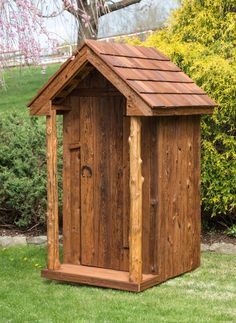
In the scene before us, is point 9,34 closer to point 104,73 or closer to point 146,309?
point 104,73

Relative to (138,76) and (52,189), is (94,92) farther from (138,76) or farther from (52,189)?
(52,189)

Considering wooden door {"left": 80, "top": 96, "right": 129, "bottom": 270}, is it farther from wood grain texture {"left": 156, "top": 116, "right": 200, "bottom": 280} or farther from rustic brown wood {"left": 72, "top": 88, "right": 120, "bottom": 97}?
wood grain texture {"left": 156, "top": 116, "right": 200, "bottom": 280}

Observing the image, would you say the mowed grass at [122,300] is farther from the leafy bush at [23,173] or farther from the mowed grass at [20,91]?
the mowed grass at [20,91]

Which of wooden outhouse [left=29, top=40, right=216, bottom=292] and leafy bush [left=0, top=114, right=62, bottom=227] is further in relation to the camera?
leafy bush [left=0, top=114, right=62, bottom=227]

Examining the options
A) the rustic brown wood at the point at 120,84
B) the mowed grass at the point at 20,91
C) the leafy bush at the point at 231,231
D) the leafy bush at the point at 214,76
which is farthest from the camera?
the mowed grass at the point at 20,91

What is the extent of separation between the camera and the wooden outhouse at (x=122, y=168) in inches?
253

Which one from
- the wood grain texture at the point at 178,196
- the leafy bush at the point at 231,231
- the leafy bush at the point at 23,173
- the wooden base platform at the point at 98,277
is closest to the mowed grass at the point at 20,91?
the leafy bush at the point at 23,173

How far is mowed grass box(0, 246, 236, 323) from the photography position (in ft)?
18.7

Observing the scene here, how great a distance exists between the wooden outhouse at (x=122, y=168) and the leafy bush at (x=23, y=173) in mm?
1947

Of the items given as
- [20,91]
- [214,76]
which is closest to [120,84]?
[214,76]

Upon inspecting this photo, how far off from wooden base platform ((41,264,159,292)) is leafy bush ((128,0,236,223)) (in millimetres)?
1974

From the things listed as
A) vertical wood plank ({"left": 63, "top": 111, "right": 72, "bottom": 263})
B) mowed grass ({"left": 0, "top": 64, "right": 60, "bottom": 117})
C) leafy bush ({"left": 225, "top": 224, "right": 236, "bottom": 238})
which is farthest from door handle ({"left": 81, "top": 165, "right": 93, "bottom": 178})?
mowed grass ({"left": 0, "top": 64, "right": 60, "bottom": 117})

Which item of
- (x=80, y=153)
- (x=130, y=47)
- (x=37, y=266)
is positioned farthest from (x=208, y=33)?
(x=37, y=266)

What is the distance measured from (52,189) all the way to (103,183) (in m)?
0.51
